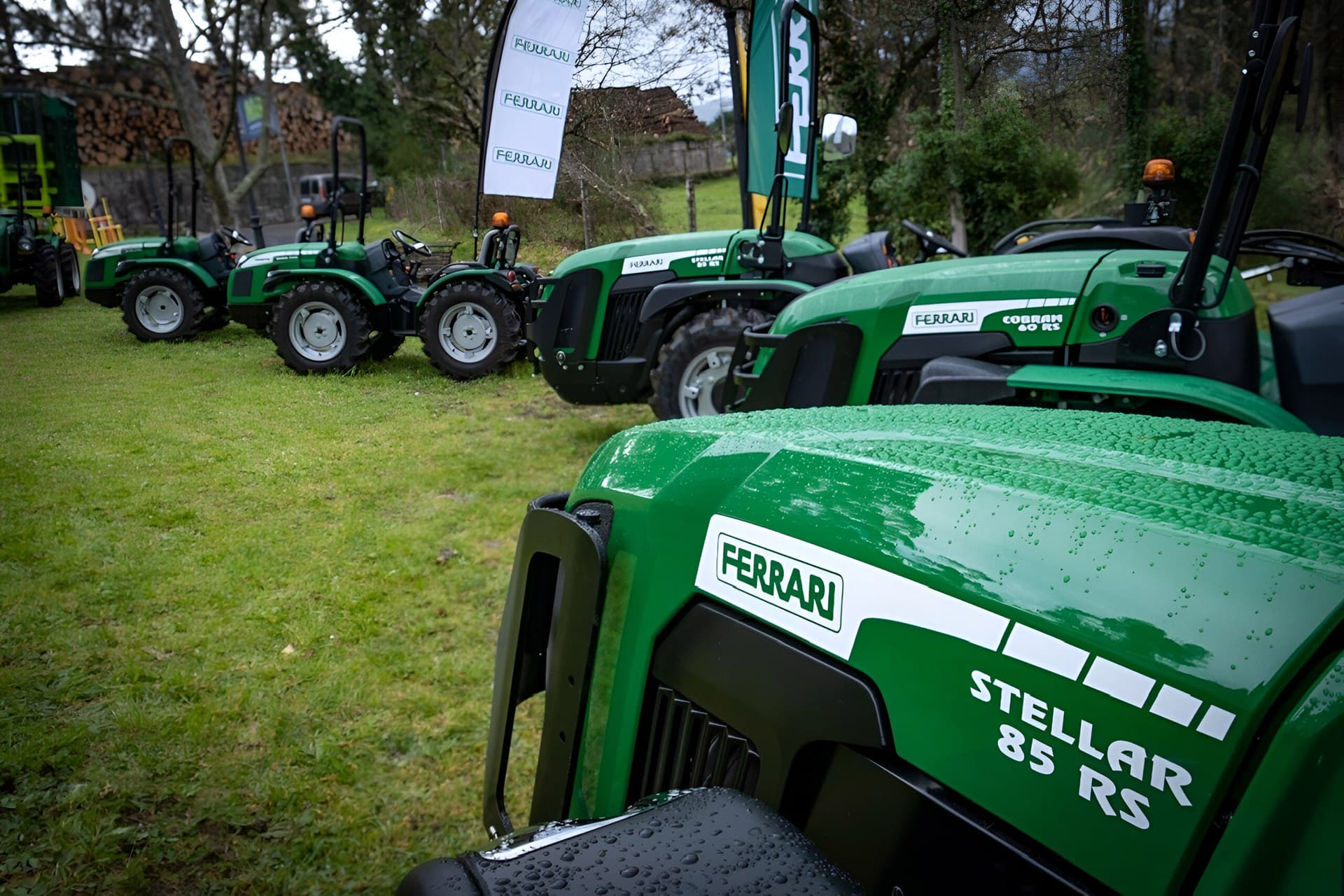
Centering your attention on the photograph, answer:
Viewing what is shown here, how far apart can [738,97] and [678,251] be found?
7.45 feet

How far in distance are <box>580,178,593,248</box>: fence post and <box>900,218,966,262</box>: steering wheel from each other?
1.16 m

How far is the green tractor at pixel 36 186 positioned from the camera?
2.22m

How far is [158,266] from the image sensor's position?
3.20m

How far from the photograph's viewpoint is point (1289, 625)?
2.10 ft

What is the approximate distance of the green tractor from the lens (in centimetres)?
222

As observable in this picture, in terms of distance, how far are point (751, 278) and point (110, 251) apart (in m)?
2.81

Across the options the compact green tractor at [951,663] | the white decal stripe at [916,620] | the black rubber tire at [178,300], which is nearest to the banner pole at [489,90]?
the black rubber tire at [178,300]

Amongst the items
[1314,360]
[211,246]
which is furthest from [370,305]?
[1314,360]

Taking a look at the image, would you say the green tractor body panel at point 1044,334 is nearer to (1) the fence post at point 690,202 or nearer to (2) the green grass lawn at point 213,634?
(1) the fence post at point 690,202

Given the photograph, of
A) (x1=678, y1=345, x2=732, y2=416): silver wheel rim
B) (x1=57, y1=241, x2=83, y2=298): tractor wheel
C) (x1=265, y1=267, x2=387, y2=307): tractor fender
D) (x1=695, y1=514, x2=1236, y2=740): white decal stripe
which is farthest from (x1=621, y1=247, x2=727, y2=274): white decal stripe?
(x1=695, y1=514, x2=1236, y2=740): white decal stripe

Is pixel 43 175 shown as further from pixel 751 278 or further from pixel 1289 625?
pixel 751 278

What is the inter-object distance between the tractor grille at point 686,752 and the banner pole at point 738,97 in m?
1.84

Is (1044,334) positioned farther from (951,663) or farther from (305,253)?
(305,253)

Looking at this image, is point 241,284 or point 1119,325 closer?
point 1119,325
